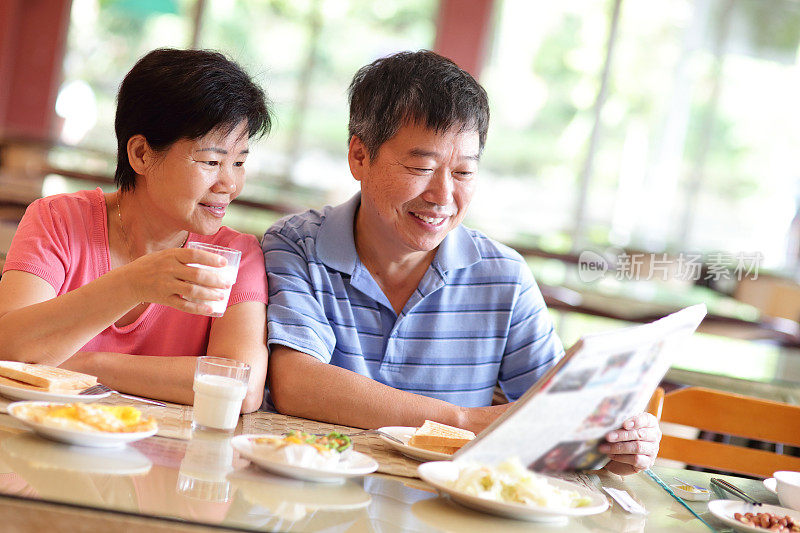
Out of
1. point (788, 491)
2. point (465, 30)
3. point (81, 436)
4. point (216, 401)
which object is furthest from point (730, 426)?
point (465, 30)

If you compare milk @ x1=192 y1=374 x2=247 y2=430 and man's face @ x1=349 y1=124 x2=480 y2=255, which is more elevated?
man's face @ x1=349 y1=124 x2=480 y2=255

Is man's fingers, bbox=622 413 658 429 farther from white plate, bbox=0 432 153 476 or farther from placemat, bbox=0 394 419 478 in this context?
white plate, bbox=0 432 153 476

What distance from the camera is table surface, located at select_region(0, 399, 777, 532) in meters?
0.90

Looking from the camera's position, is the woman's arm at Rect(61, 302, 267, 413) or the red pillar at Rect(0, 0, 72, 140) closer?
the woman's arm at Rect(61, 302, 267, 413)

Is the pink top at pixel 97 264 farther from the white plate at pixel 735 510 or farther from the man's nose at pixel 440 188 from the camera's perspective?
the white plate at pixel 735 510

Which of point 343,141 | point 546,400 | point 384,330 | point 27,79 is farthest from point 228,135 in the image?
point 27,79

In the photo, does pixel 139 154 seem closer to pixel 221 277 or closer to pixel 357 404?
pixel 221 277

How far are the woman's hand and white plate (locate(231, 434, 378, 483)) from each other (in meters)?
0.26

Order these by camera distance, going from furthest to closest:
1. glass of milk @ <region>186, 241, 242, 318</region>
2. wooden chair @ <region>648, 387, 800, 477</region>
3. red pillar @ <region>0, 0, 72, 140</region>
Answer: red pillar @ <region>0, 0, 72, 140</region>
wooden chair @ <region>648, 387, 800, 477</region>
glass of milk @ <region>186, 241, 242, 318</region>

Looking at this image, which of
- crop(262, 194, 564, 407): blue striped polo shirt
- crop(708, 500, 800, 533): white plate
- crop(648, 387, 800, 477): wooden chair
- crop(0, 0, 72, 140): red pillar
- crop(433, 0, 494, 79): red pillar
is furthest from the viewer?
crop(0, 0, 72, 140): red pillar

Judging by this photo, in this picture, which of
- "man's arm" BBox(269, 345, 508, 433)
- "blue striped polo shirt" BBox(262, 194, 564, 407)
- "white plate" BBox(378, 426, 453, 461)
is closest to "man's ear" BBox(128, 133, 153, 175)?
"blue striped polo shirt" BBox(262, 194, 564, 407)

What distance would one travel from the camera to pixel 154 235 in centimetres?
174

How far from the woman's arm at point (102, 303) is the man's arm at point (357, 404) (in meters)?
0.29

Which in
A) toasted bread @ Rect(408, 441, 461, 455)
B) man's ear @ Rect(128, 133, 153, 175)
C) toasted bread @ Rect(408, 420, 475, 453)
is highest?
man's ear @ Rect(128, 133, 153, 175)
